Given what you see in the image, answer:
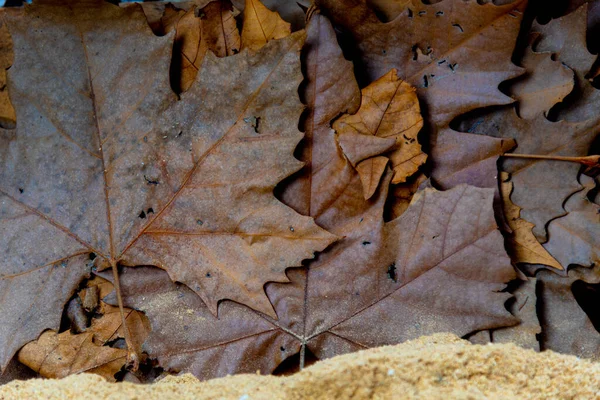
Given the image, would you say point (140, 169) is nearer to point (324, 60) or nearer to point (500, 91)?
point (324, 60)

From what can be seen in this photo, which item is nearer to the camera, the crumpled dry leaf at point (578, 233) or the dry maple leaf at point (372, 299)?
the dry maple leaf at point (372, 299)

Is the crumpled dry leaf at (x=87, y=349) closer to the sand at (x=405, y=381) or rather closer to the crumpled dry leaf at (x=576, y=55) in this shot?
the sand at (x=405, y=381)

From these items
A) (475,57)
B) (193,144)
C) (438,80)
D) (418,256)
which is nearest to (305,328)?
(418,256)

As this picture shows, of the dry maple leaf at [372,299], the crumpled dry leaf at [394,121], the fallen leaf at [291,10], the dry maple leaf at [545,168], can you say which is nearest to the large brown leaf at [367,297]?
the dry maple leaf at [372,299]

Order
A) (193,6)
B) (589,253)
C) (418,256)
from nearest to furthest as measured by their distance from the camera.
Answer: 1. (418,256)
2. (589,253)
3. (193,6)

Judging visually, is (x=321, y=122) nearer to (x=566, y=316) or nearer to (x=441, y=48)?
(x=441, y=48)

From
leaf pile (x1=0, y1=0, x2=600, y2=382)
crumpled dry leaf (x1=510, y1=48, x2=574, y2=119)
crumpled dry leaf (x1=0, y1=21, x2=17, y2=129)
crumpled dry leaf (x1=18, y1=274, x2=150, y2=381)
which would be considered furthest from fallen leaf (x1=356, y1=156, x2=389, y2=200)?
crumpled dry leaf (x1=0, y1=21, x2=17, y2=129)

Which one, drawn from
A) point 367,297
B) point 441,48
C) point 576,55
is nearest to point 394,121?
point 441,48
